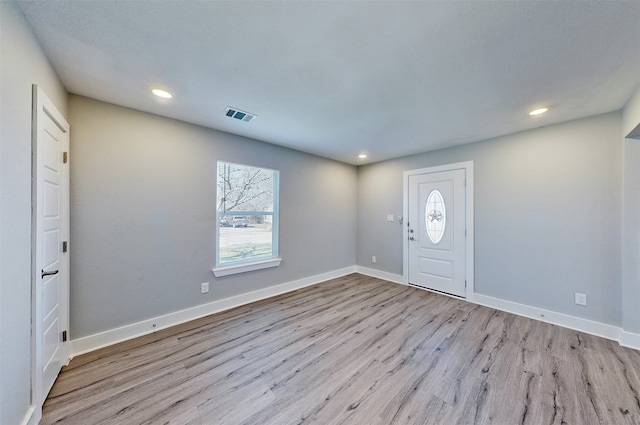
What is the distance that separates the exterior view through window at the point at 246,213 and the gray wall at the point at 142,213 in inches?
5.9

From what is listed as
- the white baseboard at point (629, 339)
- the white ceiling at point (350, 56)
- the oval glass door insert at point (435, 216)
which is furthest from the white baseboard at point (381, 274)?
the white ceiling at point (350, 56)

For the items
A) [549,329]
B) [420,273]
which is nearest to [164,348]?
[420,273]

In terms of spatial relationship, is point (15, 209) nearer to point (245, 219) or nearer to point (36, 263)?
point (36, 263)

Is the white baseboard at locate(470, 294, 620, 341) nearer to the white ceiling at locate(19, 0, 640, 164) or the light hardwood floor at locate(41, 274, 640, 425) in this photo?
the light hardwood floor at locate(41, 274, 640, 425)

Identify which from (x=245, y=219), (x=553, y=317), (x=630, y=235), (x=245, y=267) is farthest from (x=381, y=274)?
(x=630, y=235)

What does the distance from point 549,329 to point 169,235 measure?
4517 mm

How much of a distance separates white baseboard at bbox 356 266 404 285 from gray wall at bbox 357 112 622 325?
50.9 inches

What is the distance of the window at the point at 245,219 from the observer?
10.5 feet

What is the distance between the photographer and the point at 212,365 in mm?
2033

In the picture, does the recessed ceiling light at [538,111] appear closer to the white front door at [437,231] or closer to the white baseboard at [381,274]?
the white front door at [437,231]

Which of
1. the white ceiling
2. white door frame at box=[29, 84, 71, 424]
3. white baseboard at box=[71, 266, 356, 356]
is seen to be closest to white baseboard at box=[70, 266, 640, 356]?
white baseboard at box=[71, 266, 356, 356]

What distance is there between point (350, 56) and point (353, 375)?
2.44 m

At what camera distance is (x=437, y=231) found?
12.8 feet

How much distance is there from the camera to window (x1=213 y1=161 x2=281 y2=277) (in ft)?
10.5
